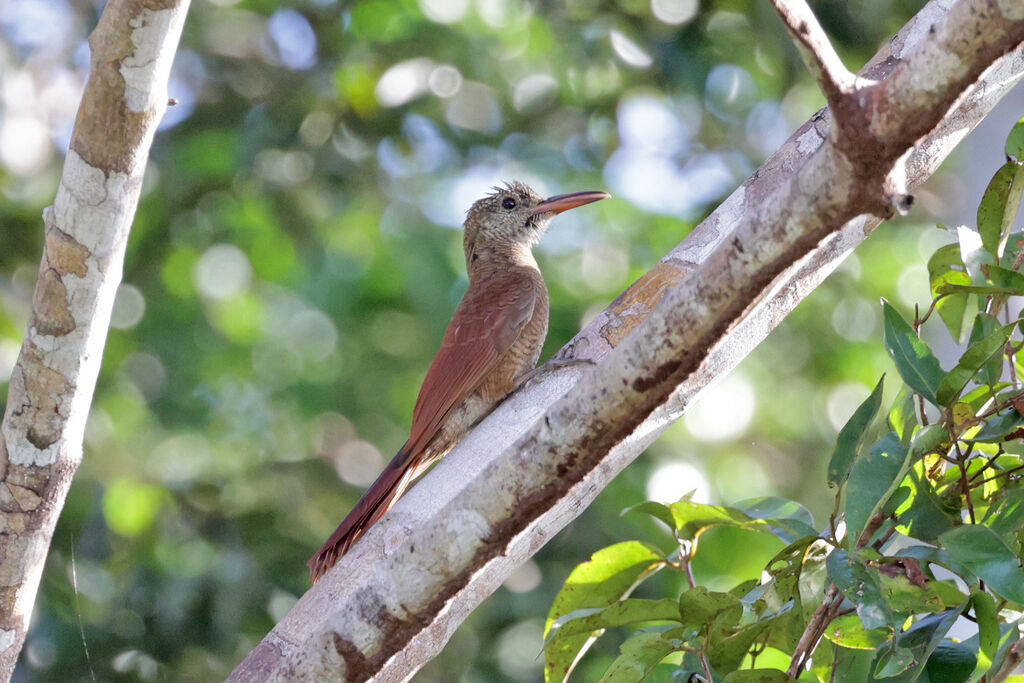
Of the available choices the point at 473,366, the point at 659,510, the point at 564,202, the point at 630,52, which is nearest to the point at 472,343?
the point at 473,366

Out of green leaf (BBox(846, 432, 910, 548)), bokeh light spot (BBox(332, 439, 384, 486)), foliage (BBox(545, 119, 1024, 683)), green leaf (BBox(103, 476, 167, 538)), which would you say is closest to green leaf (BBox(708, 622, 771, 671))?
foliage (BBox(545, 119, 1024, 683))

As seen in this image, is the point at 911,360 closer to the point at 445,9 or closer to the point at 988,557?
the point at 988,557

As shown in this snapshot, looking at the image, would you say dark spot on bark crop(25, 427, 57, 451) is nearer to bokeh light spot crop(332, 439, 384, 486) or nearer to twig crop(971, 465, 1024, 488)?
twig crop(971, 465, 1024, 488)

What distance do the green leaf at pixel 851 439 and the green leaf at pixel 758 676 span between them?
0.97ft

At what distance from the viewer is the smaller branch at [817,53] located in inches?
48.3

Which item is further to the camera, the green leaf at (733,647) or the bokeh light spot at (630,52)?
the bokeh light spot at (630,52)

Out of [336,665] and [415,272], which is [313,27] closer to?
[415,272]

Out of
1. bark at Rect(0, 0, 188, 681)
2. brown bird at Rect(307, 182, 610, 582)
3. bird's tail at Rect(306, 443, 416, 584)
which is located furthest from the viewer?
brown bird at Rect(307, 182, 610, 582)

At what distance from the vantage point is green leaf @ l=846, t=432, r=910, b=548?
54.1 inches

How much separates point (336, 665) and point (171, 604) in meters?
2.53

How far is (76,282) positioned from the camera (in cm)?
208

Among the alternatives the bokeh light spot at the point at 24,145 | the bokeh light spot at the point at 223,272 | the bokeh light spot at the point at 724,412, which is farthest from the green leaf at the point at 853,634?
the bokeh light spot at the point at 24,145

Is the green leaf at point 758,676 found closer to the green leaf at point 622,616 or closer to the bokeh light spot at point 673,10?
the green leaf at point 622,616

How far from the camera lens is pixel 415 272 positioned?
13.8 ft
